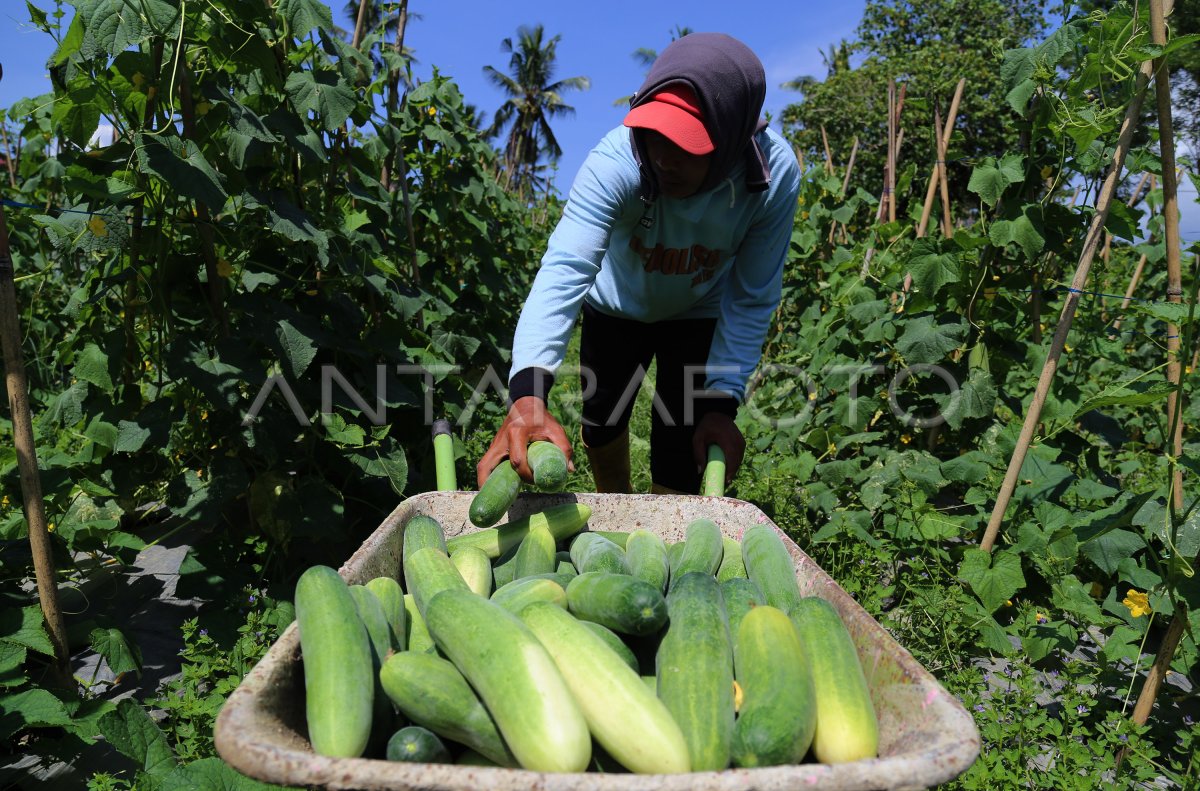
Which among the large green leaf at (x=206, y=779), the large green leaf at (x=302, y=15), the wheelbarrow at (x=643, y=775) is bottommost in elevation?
the large green leaf at (x=206, y=779)

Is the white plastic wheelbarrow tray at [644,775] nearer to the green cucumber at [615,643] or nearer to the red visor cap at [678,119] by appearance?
the green cucumber at [615,643]

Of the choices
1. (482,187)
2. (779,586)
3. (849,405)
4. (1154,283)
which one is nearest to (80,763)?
(779,586)

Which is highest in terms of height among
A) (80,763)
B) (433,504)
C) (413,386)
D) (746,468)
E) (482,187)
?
(482,187)

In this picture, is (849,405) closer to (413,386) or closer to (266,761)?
(413,386)

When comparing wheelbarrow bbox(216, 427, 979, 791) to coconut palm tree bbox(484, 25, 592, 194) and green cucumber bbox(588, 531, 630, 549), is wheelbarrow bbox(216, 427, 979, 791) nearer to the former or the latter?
green cucumber bbox(588, 531, 630, 549)

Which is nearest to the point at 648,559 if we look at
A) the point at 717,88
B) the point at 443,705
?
the point at 443,705

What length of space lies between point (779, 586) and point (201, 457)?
2.32 m

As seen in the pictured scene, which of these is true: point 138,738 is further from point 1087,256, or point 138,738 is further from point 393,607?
point 1087,256

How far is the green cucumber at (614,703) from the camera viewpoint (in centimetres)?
114

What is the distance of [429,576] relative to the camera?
171 centimetres

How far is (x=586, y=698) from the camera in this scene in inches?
48.6

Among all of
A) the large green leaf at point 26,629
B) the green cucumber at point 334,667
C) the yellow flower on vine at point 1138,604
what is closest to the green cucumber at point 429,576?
the green cucumber at point 334,667

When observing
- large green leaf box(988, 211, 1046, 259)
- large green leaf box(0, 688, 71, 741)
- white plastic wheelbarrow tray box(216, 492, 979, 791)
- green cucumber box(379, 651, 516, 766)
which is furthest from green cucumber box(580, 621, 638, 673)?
large green leaf box(988, 211, 1046, 259)

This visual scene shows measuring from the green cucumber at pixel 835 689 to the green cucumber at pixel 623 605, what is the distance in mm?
A: 275
